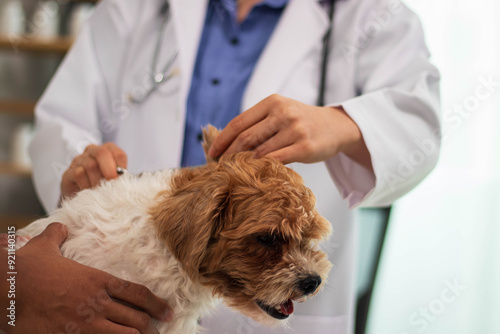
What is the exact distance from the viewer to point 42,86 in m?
2.03

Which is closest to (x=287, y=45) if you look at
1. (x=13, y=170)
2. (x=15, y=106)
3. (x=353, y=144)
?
(x=353, y=144)

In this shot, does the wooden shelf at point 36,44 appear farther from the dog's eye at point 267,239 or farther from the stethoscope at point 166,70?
the dog's eye at point 267,239

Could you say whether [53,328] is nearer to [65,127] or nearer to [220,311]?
[220,311]

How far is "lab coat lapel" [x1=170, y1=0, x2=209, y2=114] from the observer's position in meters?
0.84

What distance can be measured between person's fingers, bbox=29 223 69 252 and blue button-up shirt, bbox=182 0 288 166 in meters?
0.26

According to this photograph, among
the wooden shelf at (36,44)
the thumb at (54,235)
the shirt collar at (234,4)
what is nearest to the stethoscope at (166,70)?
the shirt collar at (234,4)

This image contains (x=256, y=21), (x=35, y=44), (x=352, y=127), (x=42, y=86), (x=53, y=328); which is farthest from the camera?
(x=35, y=44)

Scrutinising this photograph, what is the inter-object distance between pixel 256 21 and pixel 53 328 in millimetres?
637

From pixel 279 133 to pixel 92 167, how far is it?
1.18 feet

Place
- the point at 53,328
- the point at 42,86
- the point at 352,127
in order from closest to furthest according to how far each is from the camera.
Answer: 1. the point at 53,328
2. the point at 352,127
3. the point at 42,86

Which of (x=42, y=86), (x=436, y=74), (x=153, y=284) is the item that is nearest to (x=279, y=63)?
(x=436, y=74)

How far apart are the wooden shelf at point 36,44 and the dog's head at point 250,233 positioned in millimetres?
1781

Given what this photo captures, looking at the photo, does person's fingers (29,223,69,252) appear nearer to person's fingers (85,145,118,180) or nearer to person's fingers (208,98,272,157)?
person's fingers (85,145,118,180)

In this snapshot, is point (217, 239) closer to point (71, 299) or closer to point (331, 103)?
point (71, 299)
